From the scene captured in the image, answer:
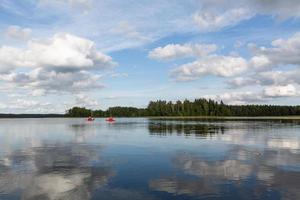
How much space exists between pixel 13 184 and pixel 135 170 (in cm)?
847

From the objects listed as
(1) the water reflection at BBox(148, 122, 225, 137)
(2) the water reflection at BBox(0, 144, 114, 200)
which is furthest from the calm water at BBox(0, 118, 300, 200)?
(1) the water reflection at BBox(148, 122, 225, 137)

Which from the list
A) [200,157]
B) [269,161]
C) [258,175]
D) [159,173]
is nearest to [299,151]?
[269,161]

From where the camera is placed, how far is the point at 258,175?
24172 millimetres

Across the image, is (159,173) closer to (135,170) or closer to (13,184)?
(135,170)

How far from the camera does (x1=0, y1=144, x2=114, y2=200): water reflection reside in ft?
62.5

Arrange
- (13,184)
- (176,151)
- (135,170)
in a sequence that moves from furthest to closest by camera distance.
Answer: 1. (176,151)
2. (135,170)
3. (13,184)

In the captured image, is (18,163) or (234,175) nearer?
(234,175)

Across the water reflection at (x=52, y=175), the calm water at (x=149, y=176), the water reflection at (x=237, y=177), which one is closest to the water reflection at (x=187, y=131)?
the calm water at (x=149, y=176)

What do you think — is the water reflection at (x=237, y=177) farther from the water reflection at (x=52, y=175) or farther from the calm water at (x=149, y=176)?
the water reflection at (x=52, y=175)

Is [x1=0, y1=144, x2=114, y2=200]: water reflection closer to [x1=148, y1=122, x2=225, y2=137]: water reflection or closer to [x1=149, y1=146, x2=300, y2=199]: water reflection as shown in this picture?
[x1=149, y1=146, x2=300, y2=199]: water reflection

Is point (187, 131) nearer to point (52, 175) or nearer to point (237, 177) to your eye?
point (237, 177)

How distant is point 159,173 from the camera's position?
25.1m

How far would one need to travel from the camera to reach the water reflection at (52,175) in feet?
62.5

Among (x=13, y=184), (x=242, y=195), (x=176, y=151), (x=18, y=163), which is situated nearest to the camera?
(x=242, y=195)
